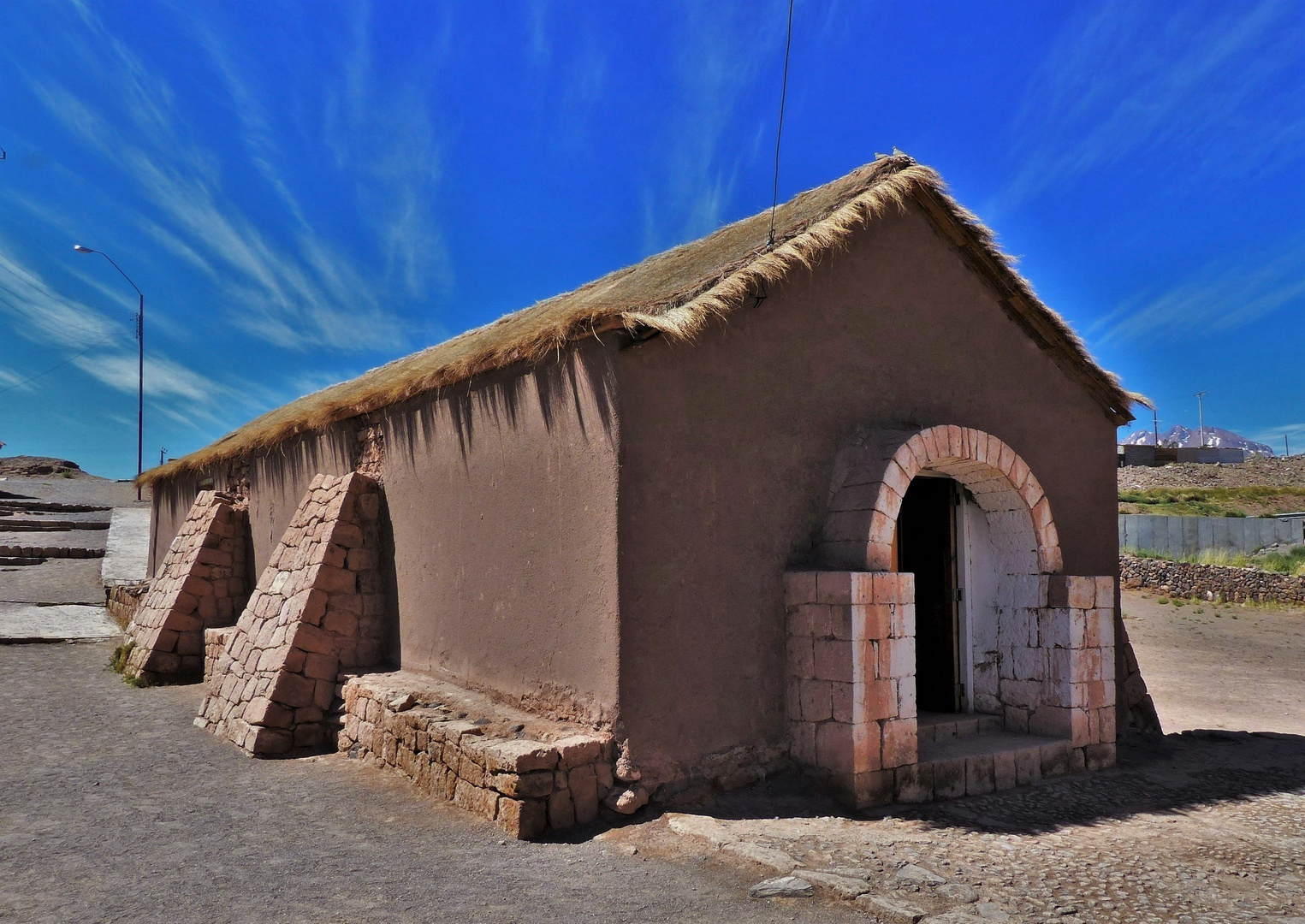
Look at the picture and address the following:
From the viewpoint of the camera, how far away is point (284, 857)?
4707mm

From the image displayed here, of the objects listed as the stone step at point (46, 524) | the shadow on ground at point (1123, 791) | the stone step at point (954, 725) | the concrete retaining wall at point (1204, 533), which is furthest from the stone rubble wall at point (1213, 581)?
the stone step at point (46, 524)

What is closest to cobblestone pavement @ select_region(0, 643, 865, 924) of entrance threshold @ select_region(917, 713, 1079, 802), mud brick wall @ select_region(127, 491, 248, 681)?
entrance threshold @ select_region(917, 713, 1079, 802)

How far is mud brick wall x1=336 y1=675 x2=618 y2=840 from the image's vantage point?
16.1 ft

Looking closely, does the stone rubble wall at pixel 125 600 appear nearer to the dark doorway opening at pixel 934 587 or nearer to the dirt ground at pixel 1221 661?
the dark doorway opening at pixel 934 587

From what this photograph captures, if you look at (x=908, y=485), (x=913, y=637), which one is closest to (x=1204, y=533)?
(x=908, y=485)

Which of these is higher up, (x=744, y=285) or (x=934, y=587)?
(x=744, y=285)

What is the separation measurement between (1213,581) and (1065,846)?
18571 millimetres

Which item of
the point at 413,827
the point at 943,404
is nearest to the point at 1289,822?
the point at 943,404

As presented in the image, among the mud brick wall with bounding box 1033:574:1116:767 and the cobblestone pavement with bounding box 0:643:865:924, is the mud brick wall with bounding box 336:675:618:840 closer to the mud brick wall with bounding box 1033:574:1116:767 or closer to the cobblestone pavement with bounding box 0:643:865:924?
the cobblestone pavement with bounding box 0:643:865:924

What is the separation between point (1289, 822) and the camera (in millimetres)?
5652

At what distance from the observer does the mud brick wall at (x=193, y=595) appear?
994 cm

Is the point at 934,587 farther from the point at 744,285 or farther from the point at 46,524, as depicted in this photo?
the point at 46,524

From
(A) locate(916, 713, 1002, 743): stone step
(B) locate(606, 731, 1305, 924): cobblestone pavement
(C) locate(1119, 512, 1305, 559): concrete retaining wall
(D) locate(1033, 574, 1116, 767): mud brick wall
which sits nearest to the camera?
(B) locate(606, 731, 1305, 924): cobblestone pavement

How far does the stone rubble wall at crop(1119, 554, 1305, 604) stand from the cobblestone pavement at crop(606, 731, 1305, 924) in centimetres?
1363
